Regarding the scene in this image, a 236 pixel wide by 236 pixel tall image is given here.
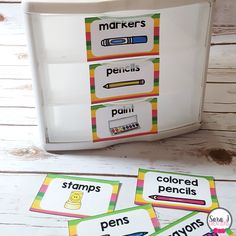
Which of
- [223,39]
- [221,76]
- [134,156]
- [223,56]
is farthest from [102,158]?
[223,39]

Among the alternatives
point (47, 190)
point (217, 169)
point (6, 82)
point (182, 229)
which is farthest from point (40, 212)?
point (6, 82)

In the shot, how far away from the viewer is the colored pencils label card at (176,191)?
81 cm

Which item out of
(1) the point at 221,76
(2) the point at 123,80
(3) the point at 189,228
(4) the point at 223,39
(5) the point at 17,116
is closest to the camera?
(3) the point at 189,228

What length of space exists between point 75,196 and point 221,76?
585 mm

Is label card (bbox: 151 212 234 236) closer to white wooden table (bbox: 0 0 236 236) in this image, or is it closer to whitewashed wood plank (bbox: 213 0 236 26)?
white wooden table (bbox: 0 0 236 236)

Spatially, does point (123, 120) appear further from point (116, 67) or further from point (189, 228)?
point (189, 228)

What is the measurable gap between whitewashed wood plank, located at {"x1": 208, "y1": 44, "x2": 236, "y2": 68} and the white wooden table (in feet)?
0.13

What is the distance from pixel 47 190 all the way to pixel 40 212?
5 centimetres

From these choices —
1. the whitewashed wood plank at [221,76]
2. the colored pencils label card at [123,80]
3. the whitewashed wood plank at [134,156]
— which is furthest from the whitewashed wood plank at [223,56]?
the colored pencils label card at [123,80]

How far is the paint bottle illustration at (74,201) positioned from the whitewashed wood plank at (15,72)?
48cm

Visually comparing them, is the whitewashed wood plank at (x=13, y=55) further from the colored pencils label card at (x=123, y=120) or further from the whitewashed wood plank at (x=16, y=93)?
the colored pencils label card at (x=123, y=120)

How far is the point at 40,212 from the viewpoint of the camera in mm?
799

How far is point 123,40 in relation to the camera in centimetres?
82

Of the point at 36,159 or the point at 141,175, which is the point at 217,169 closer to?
the point at 141,175
